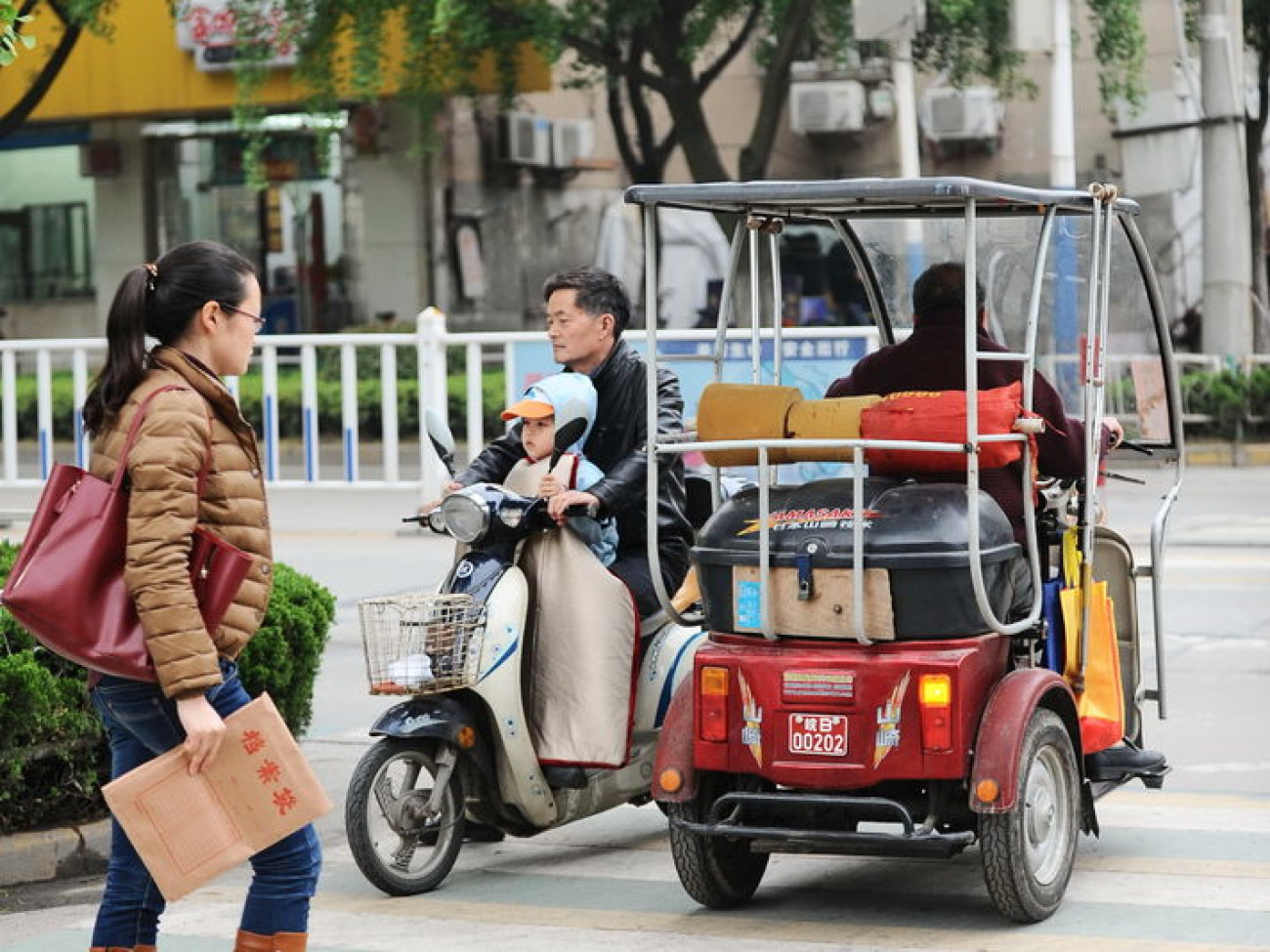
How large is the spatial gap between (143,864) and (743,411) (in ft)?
6.88

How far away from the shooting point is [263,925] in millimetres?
4543

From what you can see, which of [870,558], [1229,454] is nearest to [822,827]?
[870,558]

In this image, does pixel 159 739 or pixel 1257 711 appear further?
pixel 1257 711

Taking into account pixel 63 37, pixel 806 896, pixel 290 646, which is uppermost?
pixel 63 37

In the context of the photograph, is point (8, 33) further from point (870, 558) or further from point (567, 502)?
point (870, 558)

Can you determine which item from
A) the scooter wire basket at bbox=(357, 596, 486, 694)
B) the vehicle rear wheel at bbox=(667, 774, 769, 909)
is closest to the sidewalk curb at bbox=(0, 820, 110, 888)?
the scooter wire basket at bbox=(357, 596, 486, 694)

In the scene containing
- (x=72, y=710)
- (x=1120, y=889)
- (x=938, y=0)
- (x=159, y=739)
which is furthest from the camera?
(x=938, y=0)

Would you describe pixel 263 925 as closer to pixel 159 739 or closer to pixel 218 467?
pixel 159 739

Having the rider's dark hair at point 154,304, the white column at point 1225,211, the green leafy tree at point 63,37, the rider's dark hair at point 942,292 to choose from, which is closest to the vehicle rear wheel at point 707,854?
the rider's dark hair at point 942,292

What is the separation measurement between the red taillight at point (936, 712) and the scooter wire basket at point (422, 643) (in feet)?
4.14

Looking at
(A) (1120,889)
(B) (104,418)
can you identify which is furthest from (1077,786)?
(B) (104,418)

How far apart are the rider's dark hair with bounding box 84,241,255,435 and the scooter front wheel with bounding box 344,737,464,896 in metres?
1.75

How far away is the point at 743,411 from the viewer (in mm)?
5965

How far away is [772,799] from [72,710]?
213 centimetres
